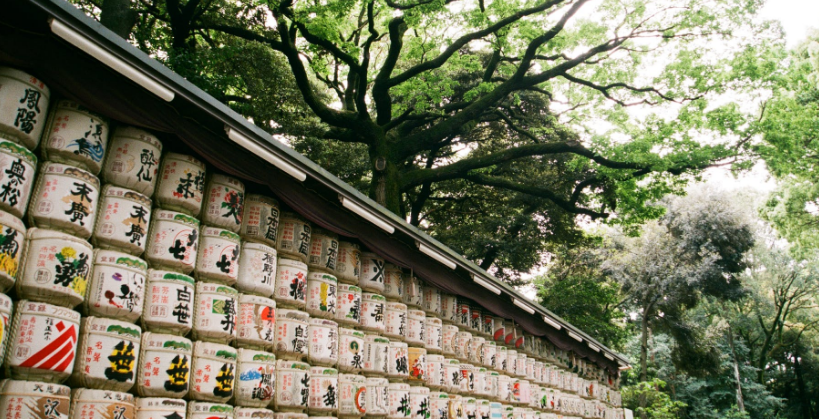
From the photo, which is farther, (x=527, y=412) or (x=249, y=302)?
(x=527, y=412)

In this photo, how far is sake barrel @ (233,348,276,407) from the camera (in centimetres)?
390

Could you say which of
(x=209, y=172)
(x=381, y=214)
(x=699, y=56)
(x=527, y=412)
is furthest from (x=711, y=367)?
(x=209, y=172)

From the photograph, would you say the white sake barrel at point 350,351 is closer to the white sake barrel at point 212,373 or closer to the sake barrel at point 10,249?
the white sake barrel at point 212,373

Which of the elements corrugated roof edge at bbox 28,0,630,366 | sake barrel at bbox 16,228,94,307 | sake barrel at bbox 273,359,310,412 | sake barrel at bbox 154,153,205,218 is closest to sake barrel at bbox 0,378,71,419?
sake barrel at bbox 16,228,94,307

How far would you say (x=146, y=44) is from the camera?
1322 centimetres

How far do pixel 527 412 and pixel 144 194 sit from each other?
6.95 meters

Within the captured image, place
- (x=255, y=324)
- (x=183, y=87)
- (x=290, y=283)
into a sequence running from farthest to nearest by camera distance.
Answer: (x=290, y=283), (x=255, y=324), (x=183, y=87)

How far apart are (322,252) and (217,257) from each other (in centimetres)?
120

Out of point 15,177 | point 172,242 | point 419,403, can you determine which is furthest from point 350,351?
point 15,177

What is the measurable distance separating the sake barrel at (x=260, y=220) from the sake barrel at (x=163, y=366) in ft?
3.40

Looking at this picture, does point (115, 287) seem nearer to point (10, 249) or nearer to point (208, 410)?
point (10, 249)

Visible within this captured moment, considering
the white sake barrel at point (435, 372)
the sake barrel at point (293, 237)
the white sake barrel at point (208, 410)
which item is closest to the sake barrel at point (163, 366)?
the white sake barrel at point (208, 410)

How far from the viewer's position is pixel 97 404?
9.82 ft

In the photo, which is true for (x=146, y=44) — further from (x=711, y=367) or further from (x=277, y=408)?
(x=711, y=367)
